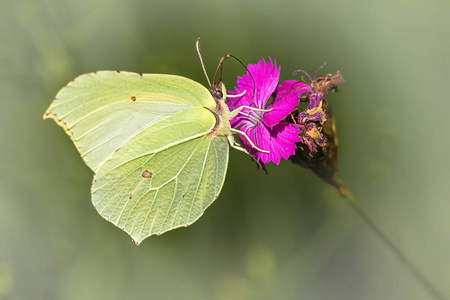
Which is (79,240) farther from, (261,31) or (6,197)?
(261,31)

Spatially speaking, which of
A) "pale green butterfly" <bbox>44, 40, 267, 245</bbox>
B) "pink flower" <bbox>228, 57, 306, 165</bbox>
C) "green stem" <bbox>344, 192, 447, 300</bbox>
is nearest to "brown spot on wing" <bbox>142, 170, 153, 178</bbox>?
"pale green butterfly" <bbox>44, 40, 267, 245</bbox>

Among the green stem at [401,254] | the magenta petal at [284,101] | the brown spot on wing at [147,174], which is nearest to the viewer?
the magenta petal at [284,101]

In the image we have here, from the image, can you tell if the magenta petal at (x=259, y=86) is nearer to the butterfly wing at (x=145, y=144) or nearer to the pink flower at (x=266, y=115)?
the pink flower at (x=266, y=115)

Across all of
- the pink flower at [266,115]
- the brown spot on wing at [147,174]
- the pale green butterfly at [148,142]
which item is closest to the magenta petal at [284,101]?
the pink flower at [266,115]

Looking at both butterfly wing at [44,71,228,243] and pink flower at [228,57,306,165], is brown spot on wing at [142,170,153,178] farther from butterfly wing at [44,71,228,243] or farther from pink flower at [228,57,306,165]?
pink flower at [228,57,306,165]

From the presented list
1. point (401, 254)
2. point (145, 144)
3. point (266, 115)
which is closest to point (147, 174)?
point (145, 144)

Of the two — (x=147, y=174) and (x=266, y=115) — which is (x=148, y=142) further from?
(x=266, y=115)
